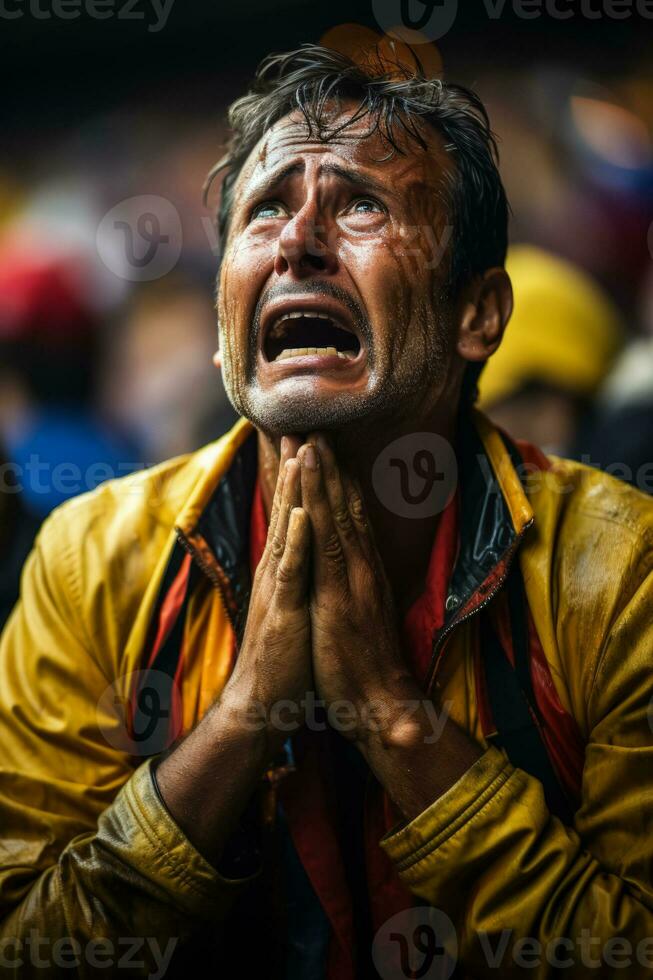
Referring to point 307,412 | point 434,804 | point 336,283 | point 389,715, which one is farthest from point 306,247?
point 434,804

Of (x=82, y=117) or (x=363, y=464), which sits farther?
(x=82, y=117)

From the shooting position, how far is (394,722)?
183 centimetres

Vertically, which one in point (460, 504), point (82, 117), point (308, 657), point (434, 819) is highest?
point (82, 117)

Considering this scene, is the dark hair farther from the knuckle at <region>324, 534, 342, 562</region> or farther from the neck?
the knuckle at <region>324, 534, 342, 562</region>

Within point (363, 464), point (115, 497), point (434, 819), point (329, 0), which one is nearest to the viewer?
point (434, 819)

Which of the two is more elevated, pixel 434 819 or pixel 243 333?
pixel 243 333

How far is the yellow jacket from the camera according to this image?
68.2 inches

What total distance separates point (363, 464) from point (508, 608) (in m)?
0.42

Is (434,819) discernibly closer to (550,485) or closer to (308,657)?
(308,657)

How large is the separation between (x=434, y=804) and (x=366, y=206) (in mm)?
1148

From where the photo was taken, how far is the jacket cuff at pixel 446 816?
176 cm

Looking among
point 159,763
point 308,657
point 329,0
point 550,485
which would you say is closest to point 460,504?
point 550,485

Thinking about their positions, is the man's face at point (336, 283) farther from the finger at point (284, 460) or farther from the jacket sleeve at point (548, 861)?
the jacket sleeve at point (548, 861)

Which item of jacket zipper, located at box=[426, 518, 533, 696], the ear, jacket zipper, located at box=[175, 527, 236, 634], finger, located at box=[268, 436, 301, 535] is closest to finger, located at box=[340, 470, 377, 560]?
finger, located at box=[268, 436, 301, 535]
